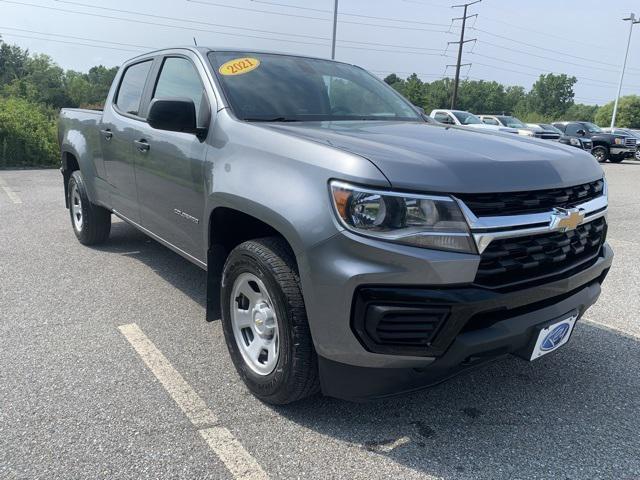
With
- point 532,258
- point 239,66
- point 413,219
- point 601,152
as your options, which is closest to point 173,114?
point 239,66

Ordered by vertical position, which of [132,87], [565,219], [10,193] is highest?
[132,87]

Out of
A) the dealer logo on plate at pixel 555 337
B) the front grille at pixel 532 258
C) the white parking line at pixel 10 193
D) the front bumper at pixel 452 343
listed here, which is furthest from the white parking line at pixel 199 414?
the white parking line at pixel 10 193

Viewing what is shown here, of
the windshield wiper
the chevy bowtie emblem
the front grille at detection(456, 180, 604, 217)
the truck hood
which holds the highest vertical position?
the windshield wiper

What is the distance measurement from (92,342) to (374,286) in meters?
2.26

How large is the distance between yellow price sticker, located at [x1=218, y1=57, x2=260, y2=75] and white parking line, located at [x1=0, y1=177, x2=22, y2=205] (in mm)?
6656

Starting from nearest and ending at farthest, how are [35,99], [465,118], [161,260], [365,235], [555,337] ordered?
[365,235] → [555,337] → [161,260] → [465,118] → [35,99]

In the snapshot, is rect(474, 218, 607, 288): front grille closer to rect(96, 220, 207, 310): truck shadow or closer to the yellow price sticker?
the yellow price sticker

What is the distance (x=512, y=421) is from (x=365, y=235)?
1380 mm

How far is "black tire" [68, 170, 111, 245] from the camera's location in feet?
17.9

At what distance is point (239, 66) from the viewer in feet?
11.0

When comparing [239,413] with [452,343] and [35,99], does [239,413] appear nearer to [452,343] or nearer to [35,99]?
Answer: [452,343]

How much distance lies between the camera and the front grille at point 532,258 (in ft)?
6.99

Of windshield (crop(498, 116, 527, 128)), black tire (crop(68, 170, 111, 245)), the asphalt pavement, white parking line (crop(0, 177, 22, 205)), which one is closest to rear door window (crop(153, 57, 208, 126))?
the asphalt pavement

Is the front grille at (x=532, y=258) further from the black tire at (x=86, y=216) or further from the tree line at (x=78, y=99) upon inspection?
the tree line at (x=78, y=99)
